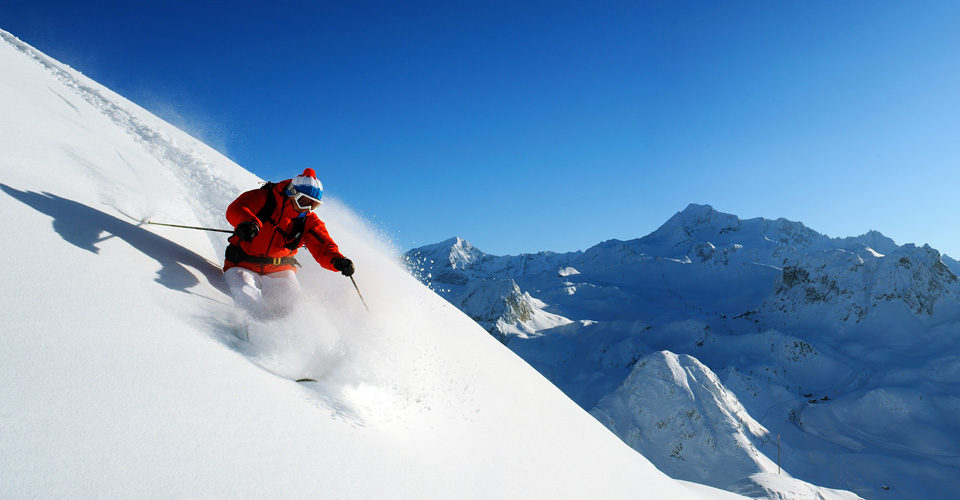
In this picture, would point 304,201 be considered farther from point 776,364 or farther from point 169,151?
point 776,364

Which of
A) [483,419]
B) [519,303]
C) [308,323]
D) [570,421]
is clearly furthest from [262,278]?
[519,303]

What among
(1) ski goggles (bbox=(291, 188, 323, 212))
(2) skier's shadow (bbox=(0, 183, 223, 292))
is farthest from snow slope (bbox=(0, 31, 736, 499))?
(1) ski goggles (bbox=(291, 188, 323, 212))

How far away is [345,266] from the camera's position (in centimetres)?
426

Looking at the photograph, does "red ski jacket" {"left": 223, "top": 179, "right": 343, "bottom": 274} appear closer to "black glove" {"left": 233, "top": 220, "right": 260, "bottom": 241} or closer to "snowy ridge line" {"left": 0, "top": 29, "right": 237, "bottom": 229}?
"black glove" {"left": 233, "top": 220, "right": 260, "bottom": 241}

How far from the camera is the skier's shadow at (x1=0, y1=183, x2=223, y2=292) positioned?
3.02 metres

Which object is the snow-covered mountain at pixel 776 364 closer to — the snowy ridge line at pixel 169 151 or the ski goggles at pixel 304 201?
the ski goggles at pixel 304 201

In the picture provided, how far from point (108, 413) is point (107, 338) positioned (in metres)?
0.57

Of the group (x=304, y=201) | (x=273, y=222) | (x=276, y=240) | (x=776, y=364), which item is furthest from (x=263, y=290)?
(x=776, y=364)

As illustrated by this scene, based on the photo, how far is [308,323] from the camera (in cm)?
367

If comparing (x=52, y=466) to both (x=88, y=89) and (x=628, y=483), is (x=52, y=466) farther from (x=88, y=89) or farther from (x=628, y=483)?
(x=88, y=89)

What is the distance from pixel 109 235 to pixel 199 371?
5.82 ft

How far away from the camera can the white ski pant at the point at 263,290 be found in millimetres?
3660

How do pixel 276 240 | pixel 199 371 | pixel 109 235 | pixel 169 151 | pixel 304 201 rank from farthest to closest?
pixel 169 151 < pixel 304 201 < pixel 276 240 < pixel 109 235 < pixel 199 371

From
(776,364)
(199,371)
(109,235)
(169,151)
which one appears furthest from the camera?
(776,364)
